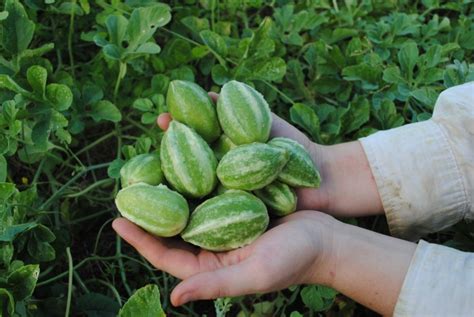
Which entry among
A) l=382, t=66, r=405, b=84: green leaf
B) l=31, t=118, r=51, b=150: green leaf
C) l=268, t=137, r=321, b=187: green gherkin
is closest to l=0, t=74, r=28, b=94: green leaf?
l=31, t=118, r=51, b=150: green leaf

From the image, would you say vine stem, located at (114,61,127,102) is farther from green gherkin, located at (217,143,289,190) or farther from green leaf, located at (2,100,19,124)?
green gherkin, located at (217,143,289,190)

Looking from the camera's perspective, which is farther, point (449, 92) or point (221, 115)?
point (449, 92)

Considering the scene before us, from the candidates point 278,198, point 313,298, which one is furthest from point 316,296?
point 278,198

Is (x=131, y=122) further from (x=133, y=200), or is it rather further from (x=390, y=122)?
(x=390, y=122)

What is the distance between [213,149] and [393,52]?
1.09 metres

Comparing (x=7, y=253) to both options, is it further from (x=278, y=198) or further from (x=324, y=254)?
(x=324, y=254)

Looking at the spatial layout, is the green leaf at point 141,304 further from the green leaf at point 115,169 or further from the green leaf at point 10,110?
the green leaf at point 10,110

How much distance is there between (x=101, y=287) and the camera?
6.93ft

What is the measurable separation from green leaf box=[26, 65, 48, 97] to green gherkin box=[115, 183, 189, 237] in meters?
0.53

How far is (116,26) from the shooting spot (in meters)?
2.10

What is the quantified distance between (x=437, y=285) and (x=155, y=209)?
0.79 meters

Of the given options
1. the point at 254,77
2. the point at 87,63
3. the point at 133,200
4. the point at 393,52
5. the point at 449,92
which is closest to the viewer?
the point at 133,200

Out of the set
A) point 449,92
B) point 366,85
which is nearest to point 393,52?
point 366,85

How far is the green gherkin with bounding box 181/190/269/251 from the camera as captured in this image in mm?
1599
